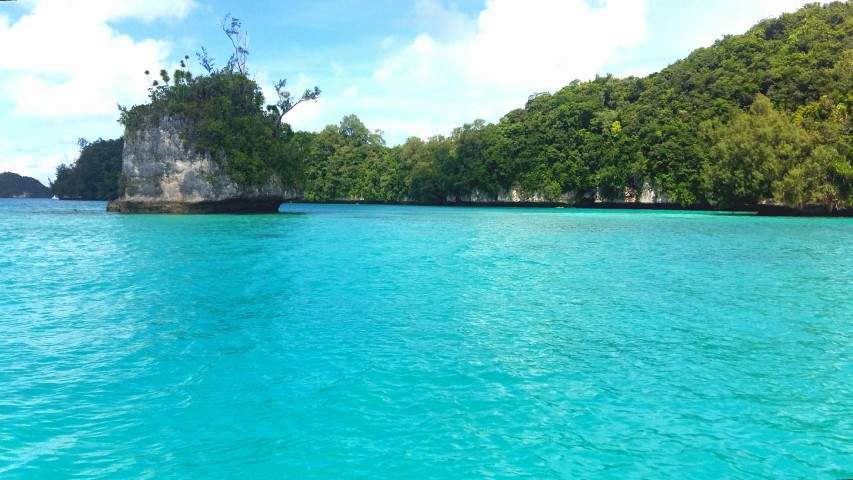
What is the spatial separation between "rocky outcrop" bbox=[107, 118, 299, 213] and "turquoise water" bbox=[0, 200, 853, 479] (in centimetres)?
4329

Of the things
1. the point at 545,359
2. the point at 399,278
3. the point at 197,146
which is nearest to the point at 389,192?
the point at 197,146

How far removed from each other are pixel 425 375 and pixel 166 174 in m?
58.2

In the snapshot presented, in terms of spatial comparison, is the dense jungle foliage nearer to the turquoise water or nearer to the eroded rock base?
the eroded rock base

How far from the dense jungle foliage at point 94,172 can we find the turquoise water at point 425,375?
351 ft

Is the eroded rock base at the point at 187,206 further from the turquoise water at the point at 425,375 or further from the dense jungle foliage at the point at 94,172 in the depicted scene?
the dense jungle foliage at the point at 94,172

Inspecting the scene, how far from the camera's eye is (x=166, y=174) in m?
59.4

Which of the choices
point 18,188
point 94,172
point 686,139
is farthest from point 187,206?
point 18,188

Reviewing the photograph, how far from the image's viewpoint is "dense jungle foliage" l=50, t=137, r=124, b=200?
113062 millimetres

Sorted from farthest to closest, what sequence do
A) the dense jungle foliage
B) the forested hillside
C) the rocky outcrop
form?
1. the dense jungle foliage
2. the rocky outcrop
3. the forested hillside

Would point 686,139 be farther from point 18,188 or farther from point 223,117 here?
point 18,188

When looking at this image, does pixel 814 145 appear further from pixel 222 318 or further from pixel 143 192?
pixel 143 192

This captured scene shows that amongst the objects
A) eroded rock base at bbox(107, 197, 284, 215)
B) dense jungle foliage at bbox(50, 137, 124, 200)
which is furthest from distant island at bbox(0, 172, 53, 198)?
eroded rock base at bbox(107, 197, 284, 215)

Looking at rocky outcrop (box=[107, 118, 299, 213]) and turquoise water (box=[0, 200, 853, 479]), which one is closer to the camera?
turquoise water (box=[0, 200, 853, 479])

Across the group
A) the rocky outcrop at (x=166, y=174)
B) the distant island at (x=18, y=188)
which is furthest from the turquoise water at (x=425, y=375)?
the distant island at (x=18, y=188)
